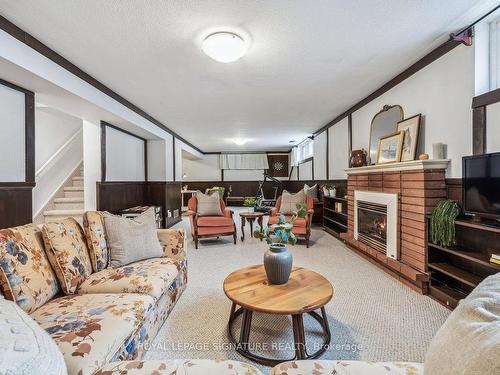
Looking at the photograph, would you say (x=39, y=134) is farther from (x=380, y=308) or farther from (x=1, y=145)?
(x=380, y=308)

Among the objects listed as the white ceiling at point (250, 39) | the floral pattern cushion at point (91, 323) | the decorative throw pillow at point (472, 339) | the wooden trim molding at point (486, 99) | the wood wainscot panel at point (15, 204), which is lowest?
the floral pattern cushion at point (91, 323)

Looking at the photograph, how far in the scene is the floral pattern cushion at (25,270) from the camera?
1.25 metres

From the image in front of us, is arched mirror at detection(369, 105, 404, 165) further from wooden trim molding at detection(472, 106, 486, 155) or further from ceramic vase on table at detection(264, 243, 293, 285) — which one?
ceramic vase on table at detection(264, 243, 293, 285)

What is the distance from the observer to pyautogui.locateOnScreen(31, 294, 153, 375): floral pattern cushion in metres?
1.00

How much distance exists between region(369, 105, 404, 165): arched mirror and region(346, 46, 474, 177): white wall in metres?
0.12

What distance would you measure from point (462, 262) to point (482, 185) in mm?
779

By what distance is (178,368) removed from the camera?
945 mm

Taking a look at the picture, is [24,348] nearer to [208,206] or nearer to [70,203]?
[208,206]

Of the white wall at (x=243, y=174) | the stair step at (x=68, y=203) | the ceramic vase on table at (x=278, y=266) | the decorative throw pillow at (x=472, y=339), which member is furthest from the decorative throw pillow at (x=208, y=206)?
the white wall at (x=243, y=174)

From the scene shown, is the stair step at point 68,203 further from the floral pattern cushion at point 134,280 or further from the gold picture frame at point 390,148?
the gold picture frame at point 390,148

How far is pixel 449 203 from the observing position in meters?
2.18

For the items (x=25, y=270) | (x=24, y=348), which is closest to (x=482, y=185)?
(x=24, y=348)

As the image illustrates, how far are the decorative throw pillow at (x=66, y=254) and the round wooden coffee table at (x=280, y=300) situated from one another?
979mm

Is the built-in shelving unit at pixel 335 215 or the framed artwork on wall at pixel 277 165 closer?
the built-in shelving unit at pixel 335 215
